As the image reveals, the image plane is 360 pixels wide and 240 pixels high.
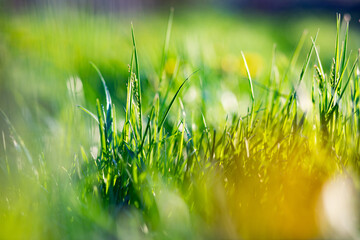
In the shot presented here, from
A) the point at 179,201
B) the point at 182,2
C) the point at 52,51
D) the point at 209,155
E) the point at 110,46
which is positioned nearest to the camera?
the point at 179,201

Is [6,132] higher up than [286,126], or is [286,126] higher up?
[286,126]

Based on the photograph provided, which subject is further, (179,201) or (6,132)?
(6,132)

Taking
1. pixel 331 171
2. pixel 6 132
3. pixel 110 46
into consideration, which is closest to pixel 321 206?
pixel 331 171

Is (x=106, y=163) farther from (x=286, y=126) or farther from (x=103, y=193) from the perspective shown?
(x=286, y=126)

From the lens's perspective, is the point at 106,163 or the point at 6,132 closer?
the point at 106,163

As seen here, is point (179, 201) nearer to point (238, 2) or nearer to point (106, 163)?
point (106, 163)

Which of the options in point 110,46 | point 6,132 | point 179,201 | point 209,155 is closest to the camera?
point 179,201

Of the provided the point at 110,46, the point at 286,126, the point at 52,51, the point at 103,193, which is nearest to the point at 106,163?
the point at 103,193

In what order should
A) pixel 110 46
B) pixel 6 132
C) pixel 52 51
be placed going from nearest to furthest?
pixel 6 132
pixel 52 51
pixel 110 46

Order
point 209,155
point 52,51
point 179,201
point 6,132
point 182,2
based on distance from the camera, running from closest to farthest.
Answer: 1. point 179,201
2. point 209,155
3. point 6,132
4. point 52,51
5. point 182,2
